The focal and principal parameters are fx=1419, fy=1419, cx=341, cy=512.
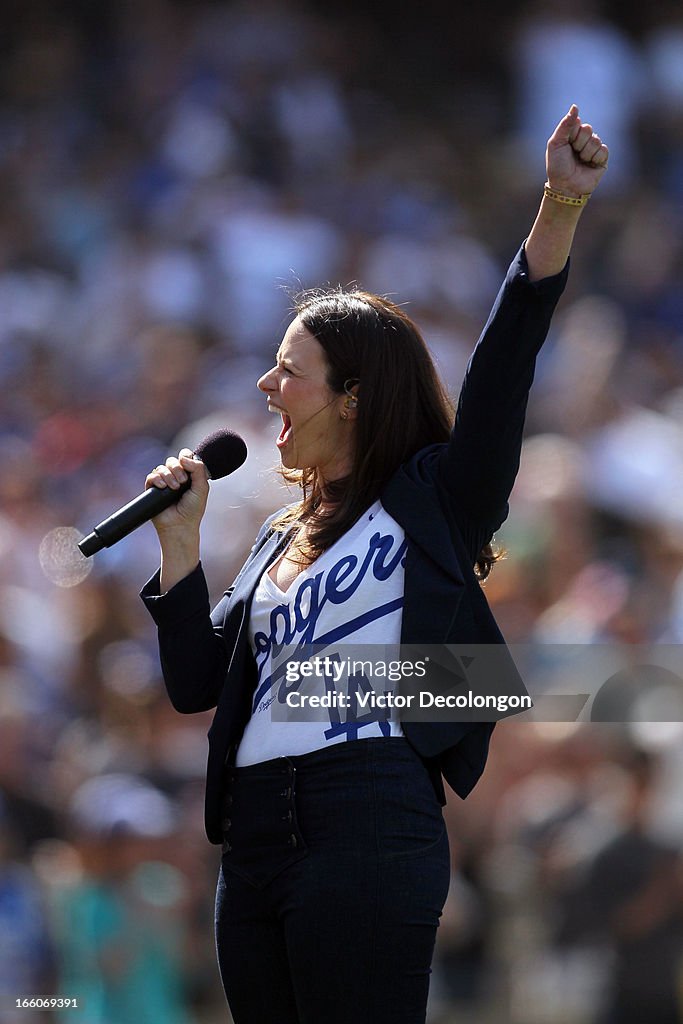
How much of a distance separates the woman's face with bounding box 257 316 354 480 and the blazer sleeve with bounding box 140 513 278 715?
0.24 meters

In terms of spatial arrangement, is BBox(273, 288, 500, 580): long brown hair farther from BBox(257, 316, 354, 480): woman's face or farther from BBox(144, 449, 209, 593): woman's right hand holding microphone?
BBox(144, 449, 209, 593): woman's right hand holding microphone

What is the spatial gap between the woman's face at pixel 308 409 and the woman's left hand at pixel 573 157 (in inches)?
18.2

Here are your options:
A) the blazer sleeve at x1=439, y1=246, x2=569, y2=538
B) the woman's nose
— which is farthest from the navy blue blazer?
the woman's nose

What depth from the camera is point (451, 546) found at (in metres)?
1.96

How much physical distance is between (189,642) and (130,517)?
0.23 meters

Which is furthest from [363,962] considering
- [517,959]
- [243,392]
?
[243,392]

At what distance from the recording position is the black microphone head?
2230 millimetres

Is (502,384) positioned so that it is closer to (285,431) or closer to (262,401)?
(285,431)

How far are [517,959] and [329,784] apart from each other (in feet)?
7.64

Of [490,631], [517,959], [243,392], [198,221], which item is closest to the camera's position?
[490,631]

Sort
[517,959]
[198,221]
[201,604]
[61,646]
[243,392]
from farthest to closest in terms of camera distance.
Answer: [198,221]
[243,392]
[61,646]
[517,959]
[201,604]

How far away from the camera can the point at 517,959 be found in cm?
398

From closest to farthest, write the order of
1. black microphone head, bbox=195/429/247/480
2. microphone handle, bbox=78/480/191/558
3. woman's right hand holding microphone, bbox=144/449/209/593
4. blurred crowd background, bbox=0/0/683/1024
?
microphone handle, bbox=78/480/191/558 → woman's right hand holding microphone, bbox=144/449/209/593 → black microphone head, bbox=195/429/247/480 → blurred crowd background, bbox=0/0/683/1024

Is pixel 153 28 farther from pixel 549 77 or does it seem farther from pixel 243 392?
pixel 243 392
